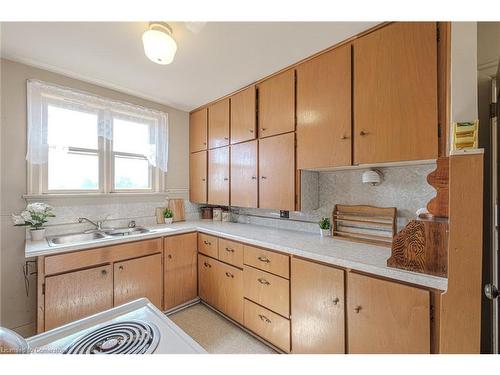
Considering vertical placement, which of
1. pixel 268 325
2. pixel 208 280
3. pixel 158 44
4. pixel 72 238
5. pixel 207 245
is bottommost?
pixel 268 325

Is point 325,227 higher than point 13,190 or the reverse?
the reverse

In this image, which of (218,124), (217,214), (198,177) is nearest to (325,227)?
(217,214)

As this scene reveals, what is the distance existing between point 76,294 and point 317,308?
187 centimetres

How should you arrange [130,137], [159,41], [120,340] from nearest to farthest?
[120,340], [159,41], [130,137]

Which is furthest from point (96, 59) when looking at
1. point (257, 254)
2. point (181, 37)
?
point (257, 254)

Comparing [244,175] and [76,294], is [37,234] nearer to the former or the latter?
[76,294]

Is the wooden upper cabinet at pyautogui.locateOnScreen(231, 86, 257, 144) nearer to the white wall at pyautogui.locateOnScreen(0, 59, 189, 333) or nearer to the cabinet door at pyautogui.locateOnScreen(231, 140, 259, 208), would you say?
the cabinet door at pyautogui.locateOnScreen(231, 140, 259, 208)

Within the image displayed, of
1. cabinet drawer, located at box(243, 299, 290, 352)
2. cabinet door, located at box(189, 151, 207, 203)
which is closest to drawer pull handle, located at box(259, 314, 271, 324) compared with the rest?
cabinet drawer, located at box(243, 299, 290, 352)

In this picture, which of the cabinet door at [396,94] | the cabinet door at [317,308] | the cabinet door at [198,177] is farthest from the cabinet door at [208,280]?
the cabinet door at [396,94]

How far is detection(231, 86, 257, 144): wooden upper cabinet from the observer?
224 centimetres

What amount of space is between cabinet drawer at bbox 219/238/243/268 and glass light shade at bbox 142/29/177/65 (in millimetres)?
1584

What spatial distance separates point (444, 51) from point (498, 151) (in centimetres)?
62

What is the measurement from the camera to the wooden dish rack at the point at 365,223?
1.63 m

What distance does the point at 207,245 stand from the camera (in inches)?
92.4
